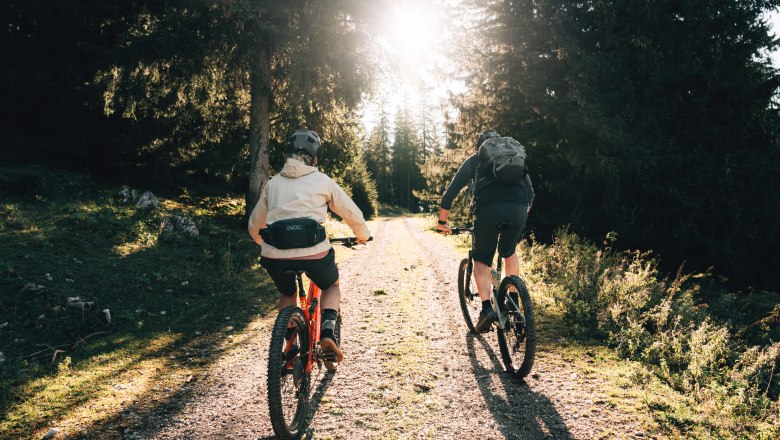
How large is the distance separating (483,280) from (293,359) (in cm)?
259

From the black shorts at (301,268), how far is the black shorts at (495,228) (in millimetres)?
1920

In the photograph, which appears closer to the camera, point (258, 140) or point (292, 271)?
point (292, 271)

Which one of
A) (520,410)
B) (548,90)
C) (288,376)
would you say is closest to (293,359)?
(288,376)

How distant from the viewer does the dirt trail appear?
3.34 meters

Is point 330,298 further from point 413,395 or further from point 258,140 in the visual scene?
point 258,140

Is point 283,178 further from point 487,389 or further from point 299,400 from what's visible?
point 487,389

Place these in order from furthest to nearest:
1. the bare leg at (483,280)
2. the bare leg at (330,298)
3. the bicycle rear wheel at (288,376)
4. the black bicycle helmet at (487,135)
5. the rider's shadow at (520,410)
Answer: the bare leg at (483,280) < the black bicycle helmet at (487,135) < the bare leg at (330,298) < the rider's shadow at (520,410) < the bicycle rear wheel at (288,376)

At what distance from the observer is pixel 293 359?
10.9 ft

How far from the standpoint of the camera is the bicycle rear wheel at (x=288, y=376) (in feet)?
9.49

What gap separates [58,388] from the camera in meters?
3.93

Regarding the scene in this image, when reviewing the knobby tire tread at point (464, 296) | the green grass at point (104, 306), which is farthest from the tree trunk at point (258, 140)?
the knobby tire tread at point (464, 296)

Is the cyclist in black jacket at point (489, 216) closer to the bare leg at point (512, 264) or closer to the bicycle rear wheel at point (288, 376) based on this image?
the bare leg at point (512, 264)

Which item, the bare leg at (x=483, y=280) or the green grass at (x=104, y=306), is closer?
the green grass at (x=104, y=306)

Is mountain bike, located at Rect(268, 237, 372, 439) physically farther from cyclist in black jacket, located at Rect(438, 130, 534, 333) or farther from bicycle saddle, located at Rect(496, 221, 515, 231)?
bicycle saddle, located at Rect(496, 221, 515, 231)
